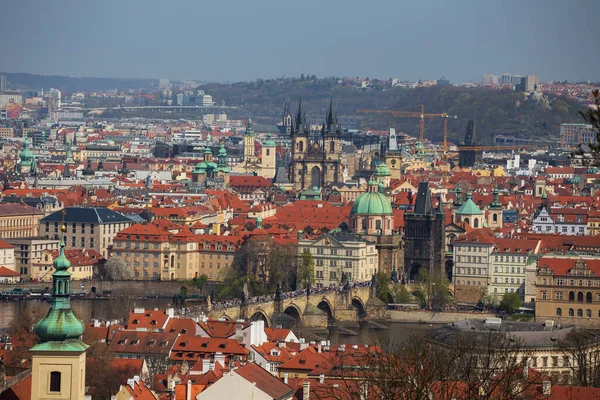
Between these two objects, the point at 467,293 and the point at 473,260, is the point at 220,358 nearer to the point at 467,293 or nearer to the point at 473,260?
the point at 467,293

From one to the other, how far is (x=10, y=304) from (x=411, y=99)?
137459 millimetres

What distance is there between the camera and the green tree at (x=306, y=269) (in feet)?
184

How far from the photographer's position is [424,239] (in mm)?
60188

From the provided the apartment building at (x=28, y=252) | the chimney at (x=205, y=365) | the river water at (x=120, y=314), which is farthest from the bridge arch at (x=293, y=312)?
the chimney at (x=205, y=365)

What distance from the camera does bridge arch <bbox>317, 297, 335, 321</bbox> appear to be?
5247 centimetres

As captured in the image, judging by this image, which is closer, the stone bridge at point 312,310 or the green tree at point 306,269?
the stone bridge at point 312,310

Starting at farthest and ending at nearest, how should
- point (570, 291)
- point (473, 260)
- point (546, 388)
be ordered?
point (473, 260) < point (570, 291) < point (546, 388)

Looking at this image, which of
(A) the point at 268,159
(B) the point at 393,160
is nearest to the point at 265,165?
(A) the point at 268,159

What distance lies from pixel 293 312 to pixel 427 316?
4.24m

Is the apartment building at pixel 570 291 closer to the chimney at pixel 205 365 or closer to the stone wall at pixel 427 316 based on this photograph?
the stone wall at pixel 427 316

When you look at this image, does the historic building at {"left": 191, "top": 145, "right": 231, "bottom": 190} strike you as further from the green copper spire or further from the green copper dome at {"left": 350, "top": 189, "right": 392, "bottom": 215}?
the green copper spire

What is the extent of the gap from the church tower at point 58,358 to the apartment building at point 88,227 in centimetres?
4214

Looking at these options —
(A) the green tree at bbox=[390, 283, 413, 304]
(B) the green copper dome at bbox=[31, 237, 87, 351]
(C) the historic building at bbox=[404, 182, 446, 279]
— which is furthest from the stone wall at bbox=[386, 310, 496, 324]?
(B) the green copper dome at bbox=[31, 237, 87, 351]

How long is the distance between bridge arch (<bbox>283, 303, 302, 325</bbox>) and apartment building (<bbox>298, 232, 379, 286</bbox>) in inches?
279
